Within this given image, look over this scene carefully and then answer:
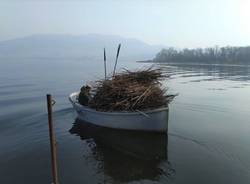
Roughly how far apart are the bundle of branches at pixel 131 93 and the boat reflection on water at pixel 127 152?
1.61 meters

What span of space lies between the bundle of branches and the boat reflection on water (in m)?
1.61

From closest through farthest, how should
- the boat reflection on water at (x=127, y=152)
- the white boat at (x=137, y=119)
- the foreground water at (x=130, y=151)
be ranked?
the foreground water at (x=130, y=151), the boat reflection on water at (x=127, y=152), the white boat at (x=137, y=119)

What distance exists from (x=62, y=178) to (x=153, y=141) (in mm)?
6149

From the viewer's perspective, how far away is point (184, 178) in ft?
39.5

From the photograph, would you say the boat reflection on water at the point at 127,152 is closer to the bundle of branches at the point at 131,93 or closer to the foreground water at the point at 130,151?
the foreground water at the point at 130,151

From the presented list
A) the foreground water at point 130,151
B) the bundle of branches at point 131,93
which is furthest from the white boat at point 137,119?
the foreground water at point 130,151

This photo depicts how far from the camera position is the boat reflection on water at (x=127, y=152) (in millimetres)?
12672

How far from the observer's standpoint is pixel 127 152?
49.8 feet

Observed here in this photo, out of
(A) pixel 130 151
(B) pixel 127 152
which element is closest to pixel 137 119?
(A) pixel 130 151

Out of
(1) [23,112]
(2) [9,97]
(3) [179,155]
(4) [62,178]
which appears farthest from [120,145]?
(2) [9,97]

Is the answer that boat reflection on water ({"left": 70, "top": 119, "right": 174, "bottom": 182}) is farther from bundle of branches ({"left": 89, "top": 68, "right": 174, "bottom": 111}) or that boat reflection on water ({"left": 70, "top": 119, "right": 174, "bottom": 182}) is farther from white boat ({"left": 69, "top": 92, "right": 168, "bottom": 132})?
bundle of branches ({"left": 89, "top": 68, "right": 174, "bottom": 111})

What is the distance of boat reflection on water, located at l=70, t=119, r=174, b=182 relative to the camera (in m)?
12.7

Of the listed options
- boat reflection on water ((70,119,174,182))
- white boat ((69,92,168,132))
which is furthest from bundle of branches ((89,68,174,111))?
boat reflection on water ((70,119,174,182))

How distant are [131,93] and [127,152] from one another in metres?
3.52
